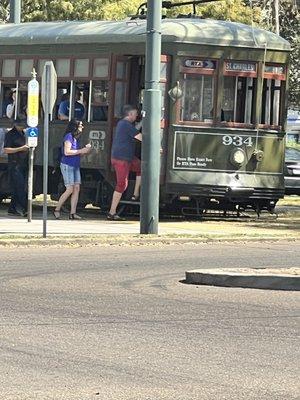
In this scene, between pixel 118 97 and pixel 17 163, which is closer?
pixel 118 97

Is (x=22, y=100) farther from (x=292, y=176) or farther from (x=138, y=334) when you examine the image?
(x=138, y=334)

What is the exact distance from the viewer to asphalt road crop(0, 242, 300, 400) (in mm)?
7262

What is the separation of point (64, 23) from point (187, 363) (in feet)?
48.8

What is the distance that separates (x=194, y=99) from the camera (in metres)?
20.0

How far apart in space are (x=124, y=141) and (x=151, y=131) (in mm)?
2259

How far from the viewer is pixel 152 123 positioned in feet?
56.7

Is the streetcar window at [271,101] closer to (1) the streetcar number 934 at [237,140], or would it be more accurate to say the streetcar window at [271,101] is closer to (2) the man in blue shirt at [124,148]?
(1) the streetcar number 934 at [237,140]

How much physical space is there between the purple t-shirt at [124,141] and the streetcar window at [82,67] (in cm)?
162

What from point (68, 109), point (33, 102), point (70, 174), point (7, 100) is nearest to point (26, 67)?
point (7, 100)

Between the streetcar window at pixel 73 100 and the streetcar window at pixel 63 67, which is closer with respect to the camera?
the streetcar window at pixel 73 100

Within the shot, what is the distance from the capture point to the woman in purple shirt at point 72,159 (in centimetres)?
1917

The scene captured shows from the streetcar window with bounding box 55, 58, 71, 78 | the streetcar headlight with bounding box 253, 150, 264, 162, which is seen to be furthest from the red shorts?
the streetcar headlight with bounding box 253, 150, 264, 162

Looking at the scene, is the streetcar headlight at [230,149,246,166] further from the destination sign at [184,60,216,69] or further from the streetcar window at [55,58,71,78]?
the streetcar window at [55,58,71,78]

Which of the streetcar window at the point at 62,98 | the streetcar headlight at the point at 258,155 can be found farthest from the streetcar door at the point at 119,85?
the streetcar headlight at the point at 258,155
